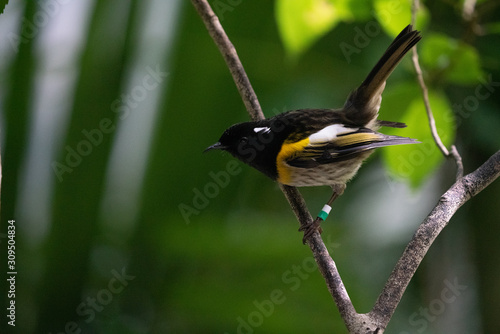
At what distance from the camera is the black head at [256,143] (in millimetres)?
2865

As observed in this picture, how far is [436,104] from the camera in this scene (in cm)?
229

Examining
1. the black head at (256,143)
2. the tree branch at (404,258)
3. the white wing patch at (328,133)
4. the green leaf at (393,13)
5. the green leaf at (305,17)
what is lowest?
the tree branch at (404,258)

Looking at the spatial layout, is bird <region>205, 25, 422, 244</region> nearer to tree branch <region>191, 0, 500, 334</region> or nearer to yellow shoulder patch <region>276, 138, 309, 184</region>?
yellow shoulder patch <region>276, 138, 309, 184</region>

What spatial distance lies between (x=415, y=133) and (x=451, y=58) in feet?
1.23

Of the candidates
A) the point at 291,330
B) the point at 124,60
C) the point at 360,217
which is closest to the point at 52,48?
the point at 124,60

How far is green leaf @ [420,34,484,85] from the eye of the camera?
2.25 m

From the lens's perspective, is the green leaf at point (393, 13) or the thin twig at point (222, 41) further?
the thin twig at point (222, 41)

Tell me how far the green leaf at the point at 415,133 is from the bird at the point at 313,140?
46cm

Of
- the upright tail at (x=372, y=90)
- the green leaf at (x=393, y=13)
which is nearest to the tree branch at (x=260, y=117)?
the upright tail at (x=372, y=90)

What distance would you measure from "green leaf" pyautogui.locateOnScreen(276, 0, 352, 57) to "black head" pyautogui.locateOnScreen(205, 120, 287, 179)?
2.34 feet

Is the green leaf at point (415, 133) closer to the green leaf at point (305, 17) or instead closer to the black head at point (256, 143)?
the green leaf at point (305, 17)

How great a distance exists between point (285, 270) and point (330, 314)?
36 cm

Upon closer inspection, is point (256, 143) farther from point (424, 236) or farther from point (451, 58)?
point (424, 236)

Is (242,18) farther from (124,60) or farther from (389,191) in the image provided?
(389,191)
